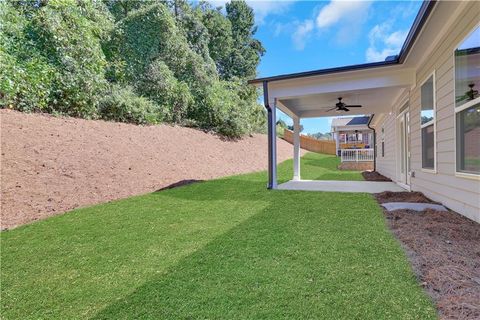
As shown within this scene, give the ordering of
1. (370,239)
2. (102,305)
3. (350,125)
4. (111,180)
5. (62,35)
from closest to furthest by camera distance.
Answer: (102,305)
(370,239)
(111,180)
(62,35)
(350,125)

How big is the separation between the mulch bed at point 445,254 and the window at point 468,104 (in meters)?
0.76

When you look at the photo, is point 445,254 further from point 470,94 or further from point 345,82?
point 345,82

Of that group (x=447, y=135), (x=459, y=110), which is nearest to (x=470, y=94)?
(x=459, y=110)

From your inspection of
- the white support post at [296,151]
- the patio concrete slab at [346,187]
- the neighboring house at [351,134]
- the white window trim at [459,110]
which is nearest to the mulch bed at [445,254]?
the white window trim at [459,110]

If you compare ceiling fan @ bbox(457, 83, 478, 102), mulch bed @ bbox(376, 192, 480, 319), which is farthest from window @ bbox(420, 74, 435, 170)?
mulch bed @ bbox(376, 192, 480, 319)

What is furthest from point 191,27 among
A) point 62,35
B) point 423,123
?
point 423,123

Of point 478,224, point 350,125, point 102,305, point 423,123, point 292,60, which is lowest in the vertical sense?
point 102,305

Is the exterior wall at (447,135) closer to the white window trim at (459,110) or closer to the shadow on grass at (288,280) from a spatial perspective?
the white window trim at (459,110)

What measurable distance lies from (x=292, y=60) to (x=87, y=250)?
52.7ft

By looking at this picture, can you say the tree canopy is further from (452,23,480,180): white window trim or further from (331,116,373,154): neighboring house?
(452,23,480,180): white window trim

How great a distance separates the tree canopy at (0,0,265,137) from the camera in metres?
7.46

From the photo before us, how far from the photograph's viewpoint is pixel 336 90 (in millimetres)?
6480

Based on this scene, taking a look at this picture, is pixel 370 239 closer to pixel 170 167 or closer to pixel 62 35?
pixel 170 167

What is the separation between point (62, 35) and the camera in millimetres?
8305
